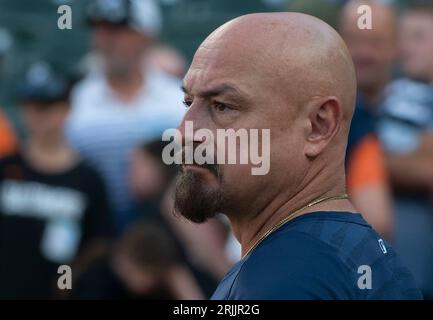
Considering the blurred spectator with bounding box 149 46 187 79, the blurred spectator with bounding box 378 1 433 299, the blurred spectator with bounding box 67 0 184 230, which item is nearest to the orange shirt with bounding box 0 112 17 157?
the blurred spectator with bounding box 67 0 184 230

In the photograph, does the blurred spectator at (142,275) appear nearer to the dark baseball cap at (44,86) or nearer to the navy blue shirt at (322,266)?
the dark baseball cap at (44,86)

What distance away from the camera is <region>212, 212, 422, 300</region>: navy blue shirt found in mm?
1892

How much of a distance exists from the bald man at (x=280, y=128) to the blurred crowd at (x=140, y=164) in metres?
2.69

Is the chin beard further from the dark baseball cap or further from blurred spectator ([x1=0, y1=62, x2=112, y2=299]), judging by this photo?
the dark baseball cap

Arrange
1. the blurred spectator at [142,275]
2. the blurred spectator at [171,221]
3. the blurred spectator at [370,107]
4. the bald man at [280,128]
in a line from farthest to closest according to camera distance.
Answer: the blurred spectator at [171,221], the blurred spectator at [142,275], the blurred spectator at [370,107], the bald man at [280,128]

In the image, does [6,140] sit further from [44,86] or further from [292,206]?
[292,206]

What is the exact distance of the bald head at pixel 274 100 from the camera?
218 cm

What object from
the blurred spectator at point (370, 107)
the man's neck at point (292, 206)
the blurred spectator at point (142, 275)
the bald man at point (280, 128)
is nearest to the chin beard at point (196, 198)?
the bald man at point (280, 128)

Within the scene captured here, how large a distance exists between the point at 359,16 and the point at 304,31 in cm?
291

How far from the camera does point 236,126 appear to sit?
86.4 inches

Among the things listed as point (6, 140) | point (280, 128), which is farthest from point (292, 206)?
point (6, 140)

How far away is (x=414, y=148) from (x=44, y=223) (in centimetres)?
208

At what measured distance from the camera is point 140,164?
17.7 feet
